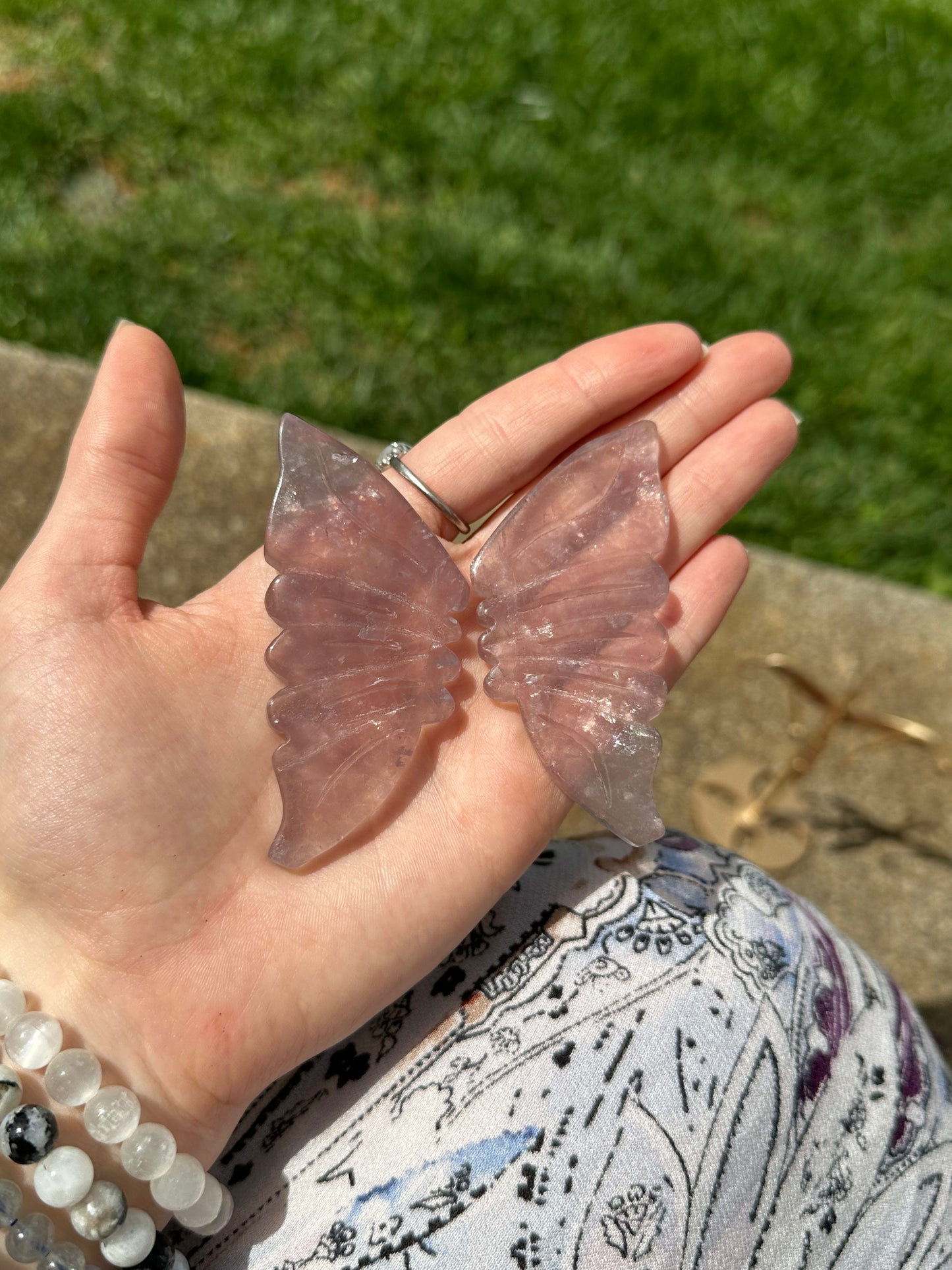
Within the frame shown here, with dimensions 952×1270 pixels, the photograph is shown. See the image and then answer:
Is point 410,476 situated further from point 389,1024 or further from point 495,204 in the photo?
point 495,204

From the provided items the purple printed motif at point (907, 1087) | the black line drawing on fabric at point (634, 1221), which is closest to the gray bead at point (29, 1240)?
the black line drawing on fabric at point (634, 1221)

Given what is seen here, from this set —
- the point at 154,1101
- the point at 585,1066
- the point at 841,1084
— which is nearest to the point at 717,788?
the point at 841,1084

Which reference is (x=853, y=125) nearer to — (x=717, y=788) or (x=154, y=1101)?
(x=717, y=788)

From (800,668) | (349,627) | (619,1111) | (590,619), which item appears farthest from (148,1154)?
(800,668)

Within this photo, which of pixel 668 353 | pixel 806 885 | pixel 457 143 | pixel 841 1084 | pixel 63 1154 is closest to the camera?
pixel 63 1154

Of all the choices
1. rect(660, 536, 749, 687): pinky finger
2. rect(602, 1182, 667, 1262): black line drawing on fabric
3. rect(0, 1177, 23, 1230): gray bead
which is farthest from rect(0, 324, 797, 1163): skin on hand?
rect(602, 1182, 667, 1262): black line drawing on fabric

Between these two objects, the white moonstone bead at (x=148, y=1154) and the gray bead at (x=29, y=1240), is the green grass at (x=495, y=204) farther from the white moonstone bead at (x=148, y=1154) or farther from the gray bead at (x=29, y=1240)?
the gray bead at (x=29, y=1240)
